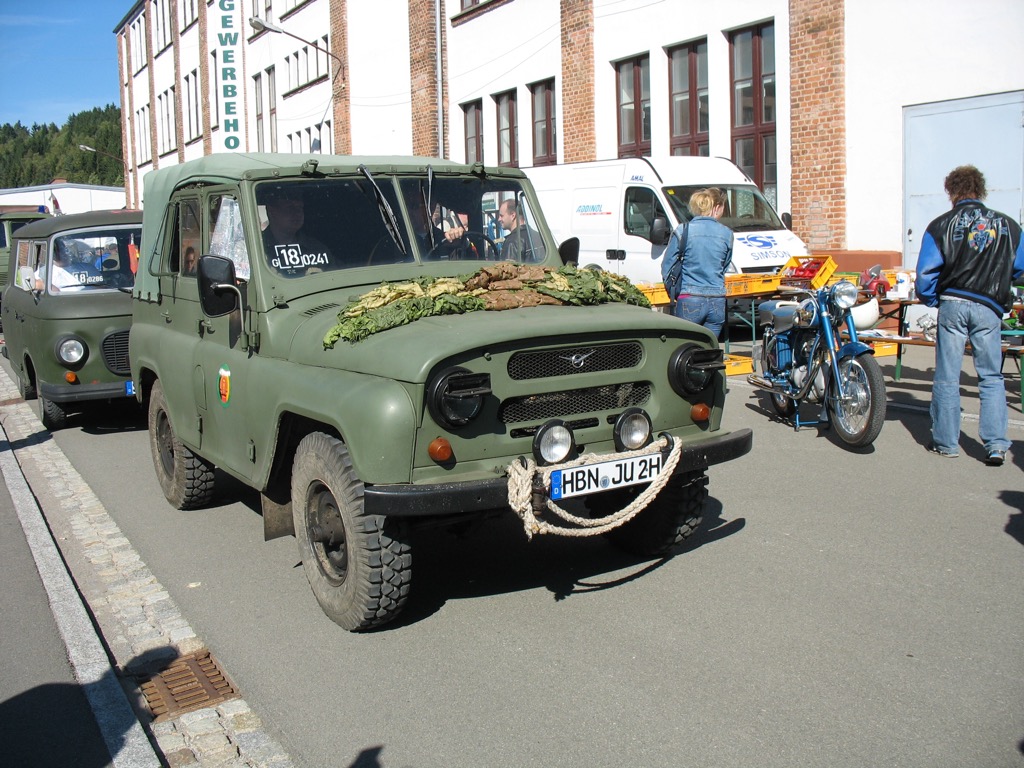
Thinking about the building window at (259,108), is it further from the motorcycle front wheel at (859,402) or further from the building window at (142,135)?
the motorcycle front wheel at (859,402)

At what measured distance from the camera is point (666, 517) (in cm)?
545

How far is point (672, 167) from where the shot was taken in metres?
15.5

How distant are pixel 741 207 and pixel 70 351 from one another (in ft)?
32.4

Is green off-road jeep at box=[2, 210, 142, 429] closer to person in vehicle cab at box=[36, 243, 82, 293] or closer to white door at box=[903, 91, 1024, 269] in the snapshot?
person in vehicle cab at box=[36, 243, 82, 293]

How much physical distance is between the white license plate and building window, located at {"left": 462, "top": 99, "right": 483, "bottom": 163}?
911 inches

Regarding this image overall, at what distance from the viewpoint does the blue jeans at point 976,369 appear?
7320 millimetres

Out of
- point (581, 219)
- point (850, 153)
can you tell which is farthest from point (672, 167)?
point (850, 153)

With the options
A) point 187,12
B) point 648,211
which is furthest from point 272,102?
point 648,211

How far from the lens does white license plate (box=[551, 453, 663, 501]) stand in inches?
175

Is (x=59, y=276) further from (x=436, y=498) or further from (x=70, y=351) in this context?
(x=436, y=498)

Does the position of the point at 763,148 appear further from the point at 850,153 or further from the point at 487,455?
the point at 487,455

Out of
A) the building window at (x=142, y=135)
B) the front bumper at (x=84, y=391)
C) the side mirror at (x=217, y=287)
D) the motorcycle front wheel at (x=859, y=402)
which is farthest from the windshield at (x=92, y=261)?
the building window at (x=142, y=135)

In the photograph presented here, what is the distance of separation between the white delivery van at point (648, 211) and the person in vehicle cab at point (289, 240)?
9622 millimetres

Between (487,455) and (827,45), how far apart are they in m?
14.3
